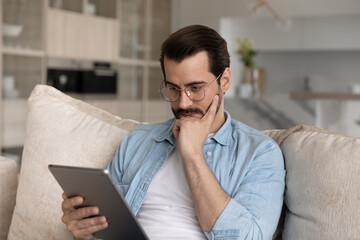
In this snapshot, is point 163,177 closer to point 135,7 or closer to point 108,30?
point 108,30

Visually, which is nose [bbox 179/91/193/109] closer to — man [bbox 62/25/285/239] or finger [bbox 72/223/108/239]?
man [bbox 62/25/285/239]

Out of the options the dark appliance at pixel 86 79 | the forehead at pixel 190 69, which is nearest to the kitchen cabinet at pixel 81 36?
the dark appliance at pixel 86 79

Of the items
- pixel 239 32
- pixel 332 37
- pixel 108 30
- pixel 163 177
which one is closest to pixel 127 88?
pixel 108 30

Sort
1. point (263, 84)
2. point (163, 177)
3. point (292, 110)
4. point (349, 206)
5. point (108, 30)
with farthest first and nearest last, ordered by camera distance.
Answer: point (263, 84) < point (108, 30) < point (292, 110) < point (163, 177) < point (349, 206)

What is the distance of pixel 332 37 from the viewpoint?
596 centimetres

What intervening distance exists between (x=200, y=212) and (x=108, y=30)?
463 centimetres

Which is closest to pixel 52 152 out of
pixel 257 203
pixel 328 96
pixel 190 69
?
pixel 190 69

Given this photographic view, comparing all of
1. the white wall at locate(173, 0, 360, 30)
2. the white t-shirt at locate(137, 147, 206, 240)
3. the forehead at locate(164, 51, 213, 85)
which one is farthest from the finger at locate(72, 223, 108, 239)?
the white wall at locate(173, 0, 360, 30)

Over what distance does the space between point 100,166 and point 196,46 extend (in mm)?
564

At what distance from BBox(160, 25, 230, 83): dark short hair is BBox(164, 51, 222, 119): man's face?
0.05ft

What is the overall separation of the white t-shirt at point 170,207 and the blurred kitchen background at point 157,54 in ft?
8.53

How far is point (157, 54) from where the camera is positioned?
6645 mm

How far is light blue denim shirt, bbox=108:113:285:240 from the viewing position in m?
1.34

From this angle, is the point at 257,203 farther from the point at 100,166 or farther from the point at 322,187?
the point at 100,166
